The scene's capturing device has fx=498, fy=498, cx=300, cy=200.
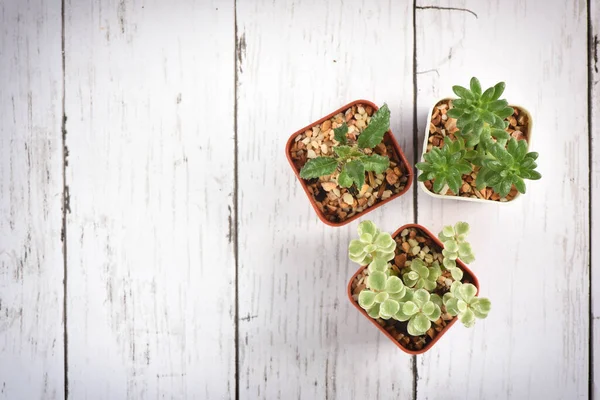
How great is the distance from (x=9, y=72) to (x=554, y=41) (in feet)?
4.16

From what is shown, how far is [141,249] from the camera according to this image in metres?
1.16

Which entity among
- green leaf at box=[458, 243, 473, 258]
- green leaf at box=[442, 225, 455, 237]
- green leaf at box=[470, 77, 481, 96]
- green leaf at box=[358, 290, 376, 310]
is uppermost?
green leaf at box=[470, 77, 481, 96]

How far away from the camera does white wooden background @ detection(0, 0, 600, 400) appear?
3.75 ft

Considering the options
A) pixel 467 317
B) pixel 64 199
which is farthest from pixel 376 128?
pixel 64 199

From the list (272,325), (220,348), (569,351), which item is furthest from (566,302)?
(220,348)

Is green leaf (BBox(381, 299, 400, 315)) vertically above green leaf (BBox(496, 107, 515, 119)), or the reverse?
green leaf (BBox(496, 107, 515, 119))

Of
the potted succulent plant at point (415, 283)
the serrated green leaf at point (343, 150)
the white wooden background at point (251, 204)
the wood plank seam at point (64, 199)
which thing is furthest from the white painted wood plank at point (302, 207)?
the wood plank seam at point (64, 199)

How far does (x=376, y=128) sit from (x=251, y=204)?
14.3 inches

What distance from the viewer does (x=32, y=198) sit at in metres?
1.17

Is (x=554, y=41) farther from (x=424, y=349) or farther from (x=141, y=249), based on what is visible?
(x=141, y=249)

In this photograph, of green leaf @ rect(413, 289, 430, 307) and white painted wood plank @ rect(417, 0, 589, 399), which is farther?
white painted wood plank @ rect(417, 0, 589, 399)

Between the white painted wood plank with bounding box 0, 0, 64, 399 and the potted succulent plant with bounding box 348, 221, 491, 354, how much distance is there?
712 millimetres

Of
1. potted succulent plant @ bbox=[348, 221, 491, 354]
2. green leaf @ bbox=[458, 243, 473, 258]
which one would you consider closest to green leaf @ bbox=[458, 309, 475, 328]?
potted succulent plant @ bbox=[348, 221, 491, 354]

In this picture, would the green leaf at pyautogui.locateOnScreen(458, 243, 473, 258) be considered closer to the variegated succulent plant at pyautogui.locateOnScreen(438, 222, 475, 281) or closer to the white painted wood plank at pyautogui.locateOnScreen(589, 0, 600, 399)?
the variegated succulent plant at pyautogui.locateOnScreen(438, 222, 475, 281)
